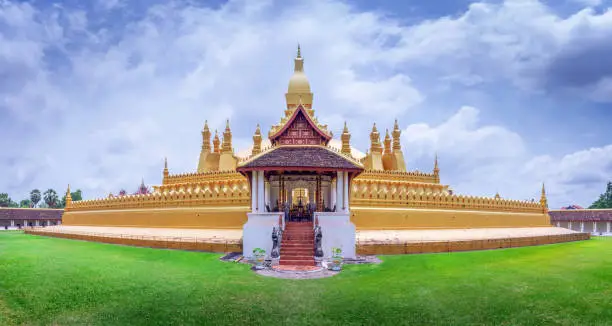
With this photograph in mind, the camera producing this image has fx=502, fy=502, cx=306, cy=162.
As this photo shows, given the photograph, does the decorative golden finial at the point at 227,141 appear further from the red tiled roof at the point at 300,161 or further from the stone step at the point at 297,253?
the stone step at the point at 297,253

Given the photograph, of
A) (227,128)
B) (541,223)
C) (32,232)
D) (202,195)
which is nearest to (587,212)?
(541,223)

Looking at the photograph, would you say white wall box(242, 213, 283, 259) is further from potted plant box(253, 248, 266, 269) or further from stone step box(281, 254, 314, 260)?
stone step box(281, 254, 314, 260)

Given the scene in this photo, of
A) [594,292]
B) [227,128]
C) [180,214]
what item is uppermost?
[227,128]

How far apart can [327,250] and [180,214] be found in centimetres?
1208

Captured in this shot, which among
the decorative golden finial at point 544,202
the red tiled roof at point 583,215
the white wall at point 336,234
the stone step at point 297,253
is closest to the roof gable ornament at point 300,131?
the white wall at point 336,234

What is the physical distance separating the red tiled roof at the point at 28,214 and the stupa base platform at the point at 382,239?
23676mm

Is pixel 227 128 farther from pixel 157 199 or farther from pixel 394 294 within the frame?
pixel 394 294

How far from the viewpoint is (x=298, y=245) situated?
20.1 metres

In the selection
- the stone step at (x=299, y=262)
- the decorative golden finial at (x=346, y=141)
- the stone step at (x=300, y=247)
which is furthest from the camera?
the decorative golden finial at (x=346, y=141)

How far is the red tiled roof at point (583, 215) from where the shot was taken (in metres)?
47.1

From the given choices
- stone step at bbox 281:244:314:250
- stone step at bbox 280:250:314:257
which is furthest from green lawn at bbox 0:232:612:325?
stone step at bbox 281:244:314:250

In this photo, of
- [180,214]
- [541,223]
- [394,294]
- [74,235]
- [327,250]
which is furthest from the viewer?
[541,223]

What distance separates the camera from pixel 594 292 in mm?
14391

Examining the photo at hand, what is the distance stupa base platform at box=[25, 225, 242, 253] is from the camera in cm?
2247
